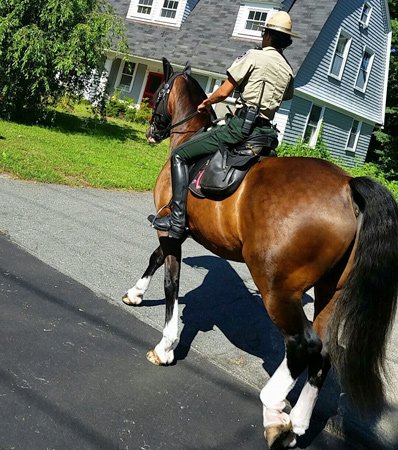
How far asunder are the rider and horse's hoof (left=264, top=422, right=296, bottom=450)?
70.1 inches

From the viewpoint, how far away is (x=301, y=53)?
2116 centimetres

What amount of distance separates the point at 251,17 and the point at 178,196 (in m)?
21.2

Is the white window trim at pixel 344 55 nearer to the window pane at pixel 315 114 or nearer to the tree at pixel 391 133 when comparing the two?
the window pane at pixel 315 114

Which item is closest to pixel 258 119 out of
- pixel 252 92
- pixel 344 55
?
pixel 252 92

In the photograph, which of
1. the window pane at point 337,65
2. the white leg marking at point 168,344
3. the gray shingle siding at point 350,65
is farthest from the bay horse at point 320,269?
the window pane at point 337,65

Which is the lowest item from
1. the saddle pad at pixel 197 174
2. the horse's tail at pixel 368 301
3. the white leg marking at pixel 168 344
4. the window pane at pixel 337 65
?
the white leg marking at pixel 168 344

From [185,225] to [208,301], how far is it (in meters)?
1.88

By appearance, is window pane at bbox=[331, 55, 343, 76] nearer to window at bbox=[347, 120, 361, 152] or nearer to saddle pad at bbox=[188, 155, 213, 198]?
window at bbox=[347, 120, 361, 152]

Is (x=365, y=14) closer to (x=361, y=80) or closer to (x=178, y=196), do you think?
(x=361, y=80)

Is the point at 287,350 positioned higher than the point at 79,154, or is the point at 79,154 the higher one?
the point at 79,154

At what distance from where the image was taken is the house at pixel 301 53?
2205 cm

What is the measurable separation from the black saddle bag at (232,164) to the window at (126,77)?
25.5 m

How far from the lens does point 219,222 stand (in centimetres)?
412

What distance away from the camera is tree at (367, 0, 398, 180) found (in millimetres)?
28922
